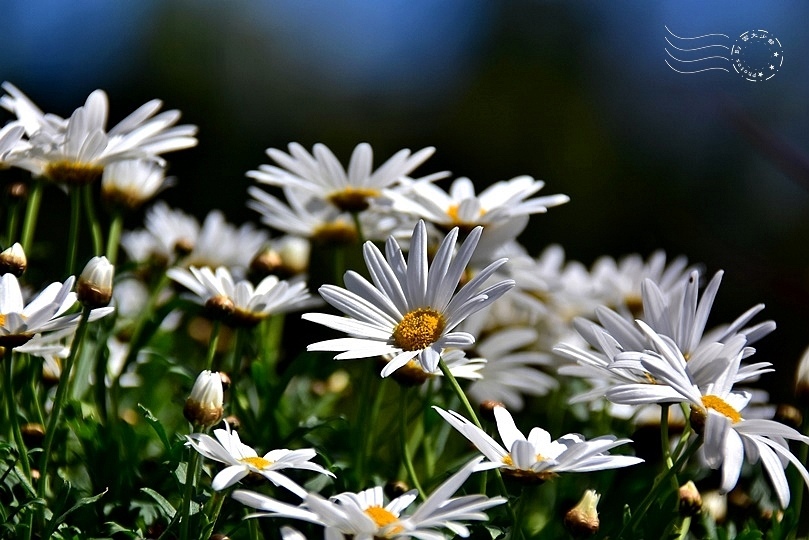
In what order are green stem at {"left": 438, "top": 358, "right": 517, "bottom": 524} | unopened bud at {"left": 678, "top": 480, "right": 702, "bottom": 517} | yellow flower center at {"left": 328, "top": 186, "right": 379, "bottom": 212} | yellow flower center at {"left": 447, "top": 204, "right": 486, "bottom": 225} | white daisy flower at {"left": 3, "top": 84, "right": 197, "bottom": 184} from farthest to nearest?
yellow flower center at {"left": 328, "top": 186, "right": 379, "bottom": 212}
yellow flower center at {"left": 447, "top": 204, "right": 486, "bottom": 225}
white daisy flower at {"left": 3, "top": 84, "right": 197, "bottom": 184}
unopened bud at {"left": 678, "top": 480, "right": 702, "bottom": 517}
green stem at {"left": 438, "top": 358, "right": 517, "bottom": 524}

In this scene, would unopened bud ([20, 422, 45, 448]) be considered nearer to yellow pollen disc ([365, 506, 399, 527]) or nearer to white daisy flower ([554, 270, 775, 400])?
yellow pollen disc ([365, 506, 399, 527])

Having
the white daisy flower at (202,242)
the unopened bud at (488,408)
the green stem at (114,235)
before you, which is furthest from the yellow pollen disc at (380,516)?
the white daisy flower at (202,242)

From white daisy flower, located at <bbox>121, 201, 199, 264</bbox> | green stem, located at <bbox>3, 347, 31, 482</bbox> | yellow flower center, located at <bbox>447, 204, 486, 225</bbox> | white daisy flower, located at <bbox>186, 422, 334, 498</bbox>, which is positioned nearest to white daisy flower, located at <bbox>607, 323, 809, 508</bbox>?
white daisy flower, located at <bbox>186, 422, 334, 498</bbox>

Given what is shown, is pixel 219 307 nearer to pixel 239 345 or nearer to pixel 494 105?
pixel 239 345

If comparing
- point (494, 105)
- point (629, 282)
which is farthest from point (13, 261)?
point (494, 105)

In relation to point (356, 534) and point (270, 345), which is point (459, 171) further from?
point (356, 534)

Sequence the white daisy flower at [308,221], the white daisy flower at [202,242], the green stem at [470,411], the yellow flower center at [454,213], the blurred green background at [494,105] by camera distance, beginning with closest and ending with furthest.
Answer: the green stem at [470,411] < the yellow flower center at [454,213] < the white daisy flower at [308,221] < the white daisy flower at [202,242] < the blurred green background at [494,105]

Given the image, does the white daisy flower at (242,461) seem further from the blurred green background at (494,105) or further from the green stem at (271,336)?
the blurred green background at (494,105)
